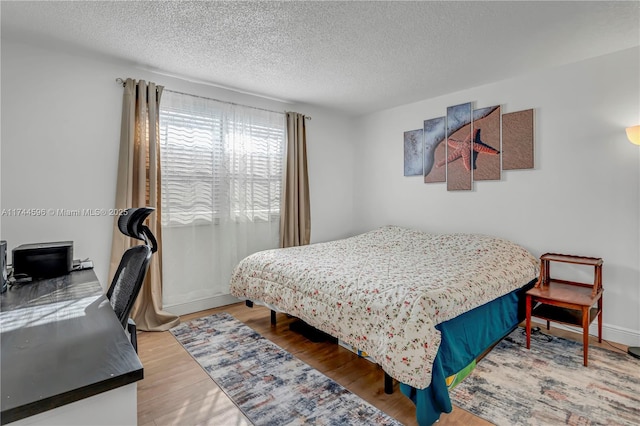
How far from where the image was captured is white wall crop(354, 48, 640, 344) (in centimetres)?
265

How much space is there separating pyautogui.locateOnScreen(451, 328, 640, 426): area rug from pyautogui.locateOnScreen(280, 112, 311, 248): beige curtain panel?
2.47 metres

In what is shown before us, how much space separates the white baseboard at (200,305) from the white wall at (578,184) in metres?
2.71

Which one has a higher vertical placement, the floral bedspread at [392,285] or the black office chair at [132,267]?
the black office chair at [132,267]

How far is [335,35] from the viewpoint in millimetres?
2385

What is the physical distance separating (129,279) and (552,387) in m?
2.54

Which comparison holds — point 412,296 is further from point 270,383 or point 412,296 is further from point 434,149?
point 434,149

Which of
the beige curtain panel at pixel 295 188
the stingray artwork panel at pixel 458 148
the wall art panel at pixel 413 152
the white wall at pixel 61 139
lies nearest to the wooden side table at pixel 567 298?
the stingray artwork panel at pixel 458 148

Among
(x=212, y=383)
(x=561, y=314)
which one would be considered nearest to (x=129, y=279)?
(x=212, y=383)

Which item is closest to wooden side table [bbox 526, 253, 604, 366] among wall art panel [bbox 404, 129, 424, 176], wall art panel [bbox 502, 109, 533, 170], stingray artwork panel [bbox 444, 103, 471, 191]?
wall art panel [bbox 502, 109, 533, 170]

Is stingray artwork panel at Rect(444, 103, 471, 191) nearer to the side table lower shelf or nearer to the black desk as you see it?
the side table lower shelf

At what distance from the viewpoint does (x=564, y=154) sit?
2.96 metres

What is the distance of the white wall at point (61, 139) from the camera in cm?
250

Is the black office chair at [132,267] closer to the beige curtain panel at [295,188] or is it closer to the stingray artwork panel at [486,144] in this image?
the beige curtain panel at [295,188]

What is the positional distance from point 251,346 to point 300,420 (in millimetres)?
999
